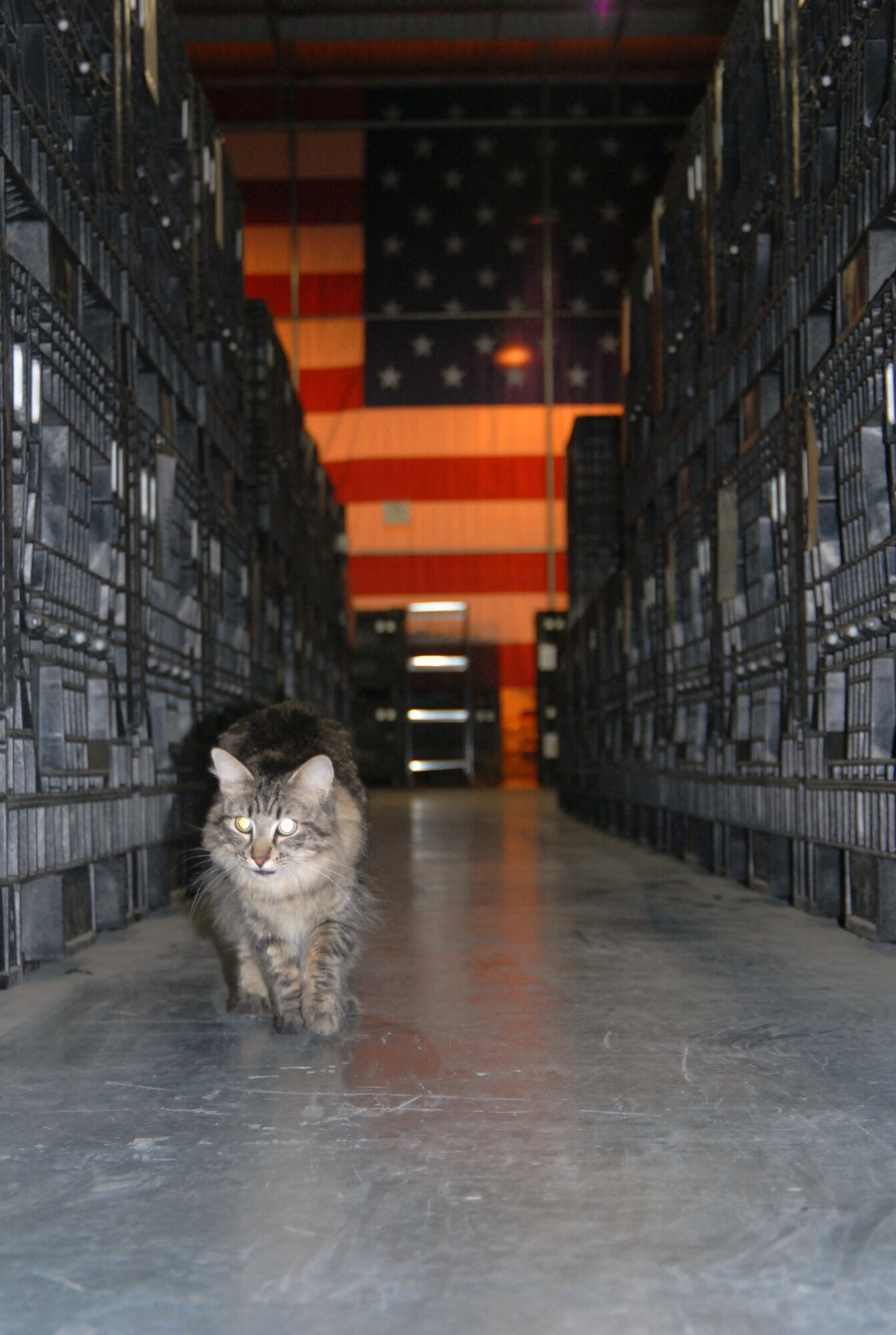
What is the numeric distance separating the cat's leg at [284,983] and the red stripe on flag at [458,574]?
23005 millimetres

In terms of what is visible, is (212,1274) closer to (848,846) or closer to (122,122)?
(848,846)

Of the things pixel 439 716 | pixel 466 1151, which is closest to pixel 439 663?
pixel 439 716

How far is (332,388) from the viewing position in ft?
87.7

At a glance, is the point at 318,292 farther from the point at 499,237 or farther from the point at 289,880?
Answer: the point at 289,880

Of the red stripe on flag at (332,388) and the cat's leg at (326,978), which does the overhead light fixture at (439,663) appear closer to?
the red stripe on flag at (332,388)

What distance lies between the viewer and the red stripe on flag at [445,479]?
26.4 meters

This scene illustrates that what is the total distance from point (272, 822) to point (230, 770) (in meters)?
0.22

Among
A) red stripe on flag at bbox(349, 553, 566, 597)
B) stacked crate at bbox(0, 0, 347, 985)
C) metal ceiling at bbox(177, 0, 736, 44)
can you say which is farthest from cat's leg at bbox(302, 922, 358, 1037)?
metal ceiling at bbox(177, 0, 736, 44)

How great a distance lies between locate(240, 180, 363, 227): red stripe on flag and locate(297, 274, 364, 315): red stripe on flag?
45.5 inches

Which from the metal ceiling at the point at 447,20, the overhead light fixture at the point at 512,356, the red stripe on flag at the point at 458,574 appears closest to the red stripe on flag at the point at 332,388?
the red stripe on flag at the point at 458,574

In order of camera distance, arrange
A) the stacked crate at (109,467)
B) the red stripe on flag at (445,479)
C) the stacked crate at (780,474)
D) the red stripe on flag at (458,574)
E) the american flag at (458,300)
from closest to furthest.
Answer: the stacked crate at (109,467)
the stacked crate at (780,474)
the red stripe on flag at (445,479)
the american flag at (458,300)
the red stripe on flag at (458,574)

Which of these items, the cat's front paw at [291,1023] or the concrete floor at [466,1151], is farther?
the cat's front paw at [291,1023]

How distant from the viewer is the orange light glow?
88.5 ft

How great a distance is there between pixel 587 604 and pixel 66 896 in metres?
9.79
